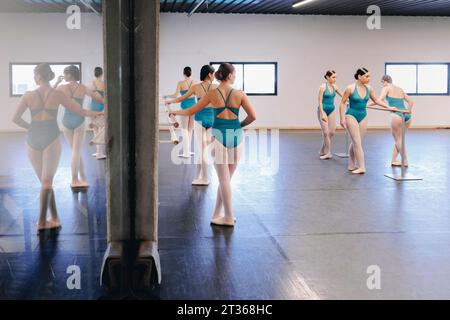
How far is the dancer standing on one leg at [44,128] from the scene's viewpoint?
4680mm

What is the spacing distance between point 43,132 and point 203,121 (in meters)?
3.14

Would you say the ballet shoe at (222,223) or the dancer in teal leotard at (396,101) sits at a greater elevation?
the dancer in teal leotard at (396,101)

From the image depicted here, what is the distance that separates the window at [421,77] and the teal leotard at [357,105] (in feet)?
34.3

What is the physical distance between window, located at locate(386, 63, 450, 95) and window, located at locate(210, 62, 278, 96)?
3.97 meters

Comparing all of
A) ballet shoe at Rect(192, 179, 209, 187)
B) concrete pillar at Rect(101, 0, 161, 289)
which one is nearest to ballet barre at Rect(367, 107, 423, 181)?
ballet shoe at Rect(192, 179, 209, 187)

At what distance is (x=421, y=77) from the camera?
19375 mm

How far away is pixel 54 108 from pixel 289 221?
2.76 metres

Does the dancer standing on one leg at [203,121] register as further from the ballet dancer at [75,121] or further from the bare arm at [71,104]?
the bare arm at [71,104]

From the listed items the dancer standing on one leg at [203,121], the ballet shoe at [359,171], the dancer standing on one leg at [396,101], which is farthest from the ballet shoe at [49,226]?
the dancer standing on one leg at [396,101]

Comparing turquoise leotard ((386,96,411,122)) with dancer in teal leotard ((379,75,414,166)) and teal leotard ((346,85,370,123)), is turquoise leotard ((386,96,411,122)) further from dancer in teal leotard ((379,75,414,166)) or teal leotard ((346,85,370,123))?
teal leotard ((346,85,370,123))

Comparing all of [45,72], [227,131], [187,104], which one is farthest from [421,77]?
[45,72]

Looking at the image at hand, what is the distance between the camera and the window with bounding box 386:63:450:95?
1925 cm

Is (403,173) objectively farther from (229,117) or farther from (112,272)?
(112,272)

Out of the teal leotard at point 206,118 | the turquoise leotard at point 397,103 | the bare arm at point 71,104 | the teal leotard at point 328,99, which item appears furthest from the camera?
the teal leotard at point 328,99
